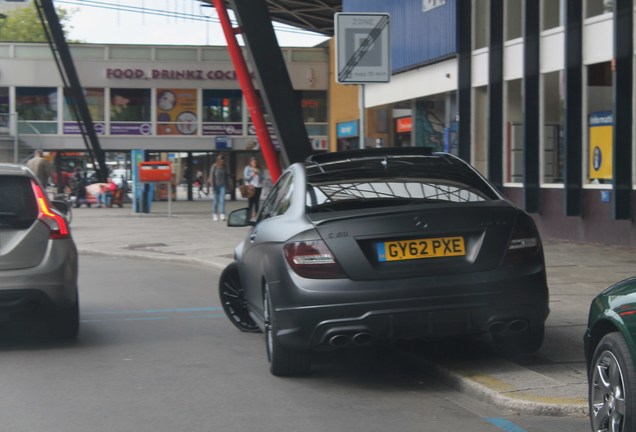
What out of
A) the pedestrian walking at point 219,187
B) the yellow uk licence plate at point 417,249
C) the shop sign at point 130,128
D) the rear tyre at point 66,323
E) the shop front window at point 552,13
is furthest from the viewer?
the shop sign at point 130,128

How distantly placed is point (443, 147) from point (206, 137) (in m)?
26.8

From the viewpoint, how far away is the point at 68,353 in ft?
26.5

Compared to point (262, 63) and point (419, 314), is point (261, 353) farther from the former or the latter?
point (262, 63)

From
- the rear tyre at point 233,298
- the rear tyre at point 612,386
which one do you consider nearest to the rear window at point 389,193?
the rear tyre at point 612,386

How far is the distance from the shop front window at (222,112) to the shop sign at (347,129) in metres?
7.99

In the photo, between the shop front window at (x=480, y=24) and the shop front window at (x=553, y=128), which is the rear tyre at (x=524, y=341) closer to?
the shop front window at (x=553, y=128)

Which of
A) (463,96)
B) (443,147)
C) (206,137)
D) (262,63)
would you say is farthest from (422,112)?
(206,137)

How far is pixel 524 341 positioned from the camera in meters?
6.99

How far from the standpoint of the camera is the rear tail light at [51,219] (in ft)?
27.5

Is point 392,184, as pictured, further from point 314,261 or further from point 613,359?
point 613,359

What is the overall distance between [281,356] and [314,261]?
824mm

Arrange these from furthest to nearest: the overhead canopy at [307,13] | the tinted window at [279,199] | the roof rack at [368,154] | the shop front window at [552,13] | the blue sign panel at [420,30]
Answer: the overhead canopy at [307,13] → the blue sign panel at [420,30] → the shop front window at [552,13] → the roof rack at [368,154] → the tinted window at [279,199]

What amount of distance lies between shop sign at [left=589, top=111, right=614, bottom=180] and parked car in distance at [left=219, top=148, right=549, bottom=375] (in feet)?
32.7

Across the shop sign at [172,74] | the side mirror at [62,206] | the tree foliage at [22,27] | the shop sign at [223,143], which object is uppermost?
the tree foliage at [22,27]
